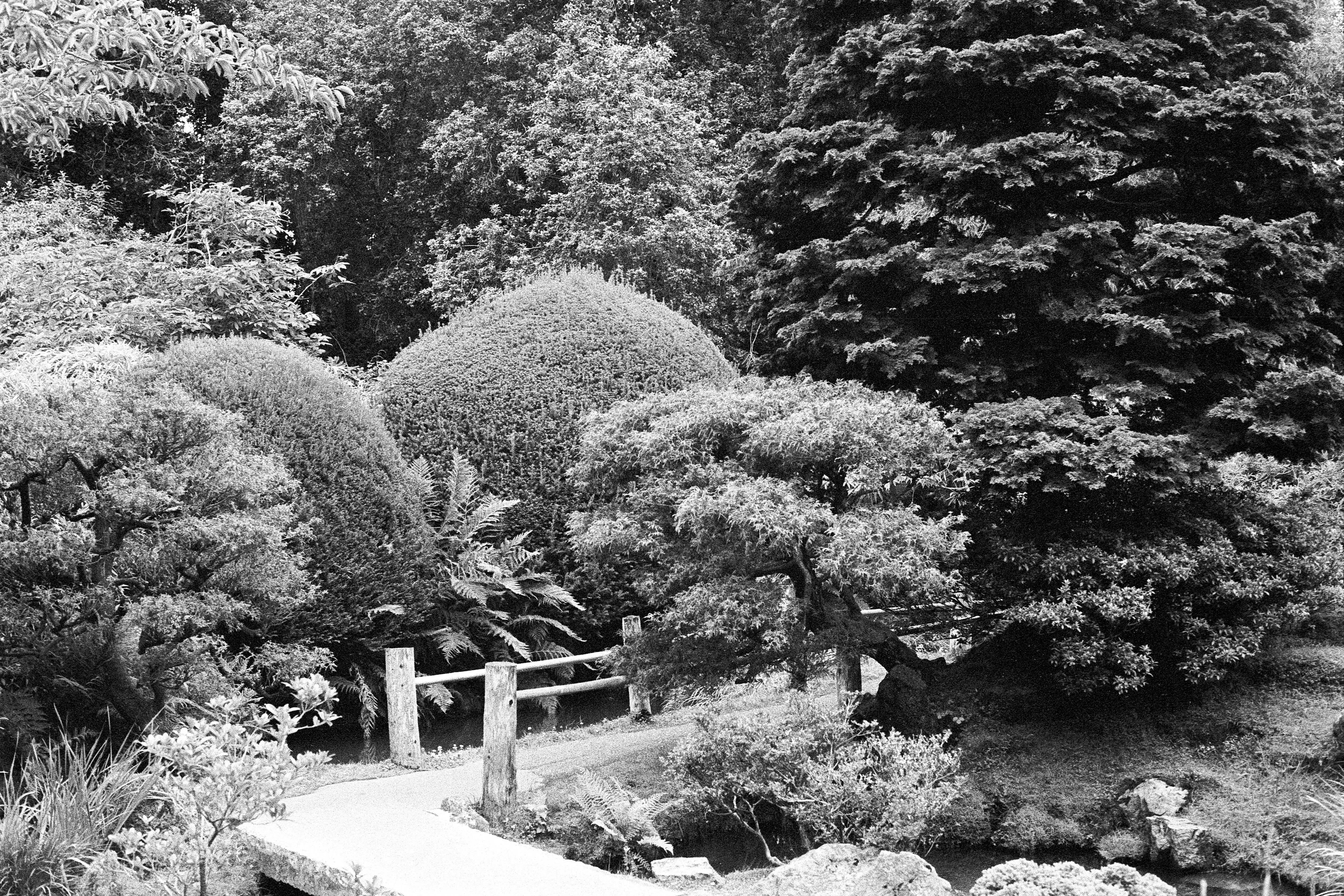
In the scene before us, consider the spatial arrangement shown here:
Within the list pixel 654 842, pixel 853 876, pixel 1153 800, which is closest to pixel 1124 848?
pixel 1153 800

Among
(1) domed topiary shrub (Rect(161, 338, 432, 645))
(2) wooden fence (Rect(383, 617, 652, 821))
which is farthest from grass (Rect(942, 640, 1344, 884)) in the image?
(1) domed topiary shrub (Rect(161, 338, 432, 645))

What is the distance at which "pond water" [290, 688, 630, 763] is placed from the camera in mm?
12047

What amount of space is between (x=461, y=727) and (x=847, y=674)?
471 centimetres

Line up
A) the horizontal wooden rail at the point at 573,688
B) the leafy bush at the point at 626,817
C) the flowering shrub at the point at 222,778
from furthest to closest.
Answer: the horizontal wooden rail at the point at 573,688
the leafy bush at the point at 626,817
the flowering shrub at the point at 222,778

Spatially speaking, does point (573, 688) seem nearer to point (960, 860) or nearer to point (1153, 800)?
point (960, 860)

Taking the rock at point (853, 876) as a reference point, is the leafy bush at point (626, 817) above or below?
below

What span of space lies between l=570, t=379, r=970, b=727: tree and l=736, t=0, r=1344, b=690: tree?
598 millimetres

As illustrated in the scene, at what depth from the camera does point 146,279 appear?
16.2 metres

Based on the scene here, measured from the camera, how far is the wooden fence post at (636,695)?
11.9 m

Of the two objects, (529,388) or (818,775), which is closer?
(818,775)

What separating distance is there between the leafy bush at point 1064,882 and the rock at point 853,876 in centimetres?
53

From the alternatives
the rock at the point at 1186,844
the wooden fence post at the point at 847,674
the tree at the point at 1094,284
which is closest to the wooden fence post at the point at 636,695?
the wooden fence post at the point at 847,674

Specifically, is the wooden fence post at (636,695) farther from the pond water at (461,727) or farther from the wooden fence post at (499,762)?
the wooden fence post at (499,762)

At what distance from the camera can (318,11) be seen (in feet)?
81.8
